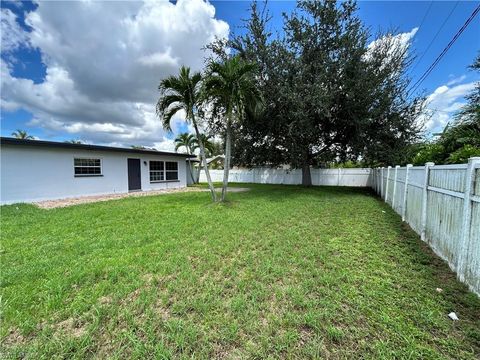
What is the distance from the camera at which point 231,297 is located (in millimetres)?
2469

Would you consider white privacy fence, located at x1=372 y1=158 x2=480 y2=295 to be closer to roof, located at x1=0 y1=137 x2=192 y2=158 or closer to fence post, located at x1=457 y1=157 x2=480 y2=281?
fence post, located at x1=457 y1=157 x2=480 y2=281

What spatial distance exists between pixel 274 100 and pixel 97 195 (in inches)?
405

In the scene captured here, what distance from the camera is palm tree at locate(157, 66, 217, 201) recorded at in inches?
308

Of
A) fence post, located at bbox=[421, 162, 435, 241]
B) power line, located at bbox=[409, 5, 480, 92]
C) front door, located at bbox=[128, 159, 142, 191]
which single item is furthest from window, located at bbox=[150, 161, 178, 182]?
power line, located at bbox=[409, 5, 480, 92]

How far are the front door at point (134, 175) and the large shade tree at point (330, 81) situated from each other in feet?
23.4

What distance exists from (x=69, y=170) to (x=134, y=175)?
3345mm

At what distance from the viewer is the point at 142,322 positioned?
6.85 feet

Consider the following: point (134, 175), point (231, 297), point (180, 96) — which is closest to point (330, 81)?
point (180, 96)

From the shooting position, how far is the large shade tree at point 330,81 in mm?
10405

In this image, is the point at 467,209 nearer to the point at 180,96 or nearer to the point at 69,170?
the point at 180,96

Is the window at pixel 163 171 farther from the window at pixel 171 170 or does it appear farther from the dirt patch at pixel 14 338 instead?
the dirt patch at pixel 14 338

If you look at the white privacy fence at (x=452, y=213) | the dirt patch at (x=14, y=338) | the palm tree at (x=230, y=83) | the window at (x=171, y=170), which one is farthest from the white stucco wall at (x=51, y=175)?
the white privacy fence at (x=452, y=213)

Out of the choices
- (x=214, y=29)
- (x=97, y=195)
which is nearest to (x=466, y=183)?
(x=214, y=29)

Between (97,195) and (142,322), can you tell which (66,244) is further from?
(97,195)
